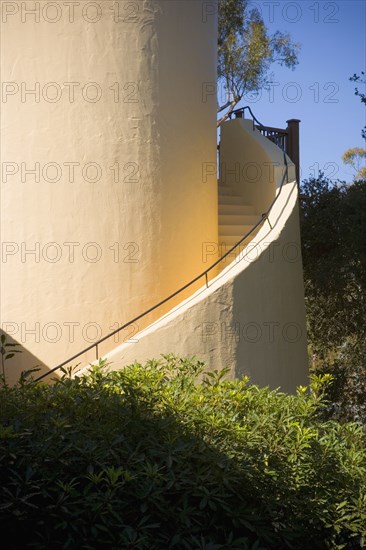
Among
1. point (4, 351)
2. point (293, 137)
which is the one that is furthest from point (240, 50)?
point (4, 351)

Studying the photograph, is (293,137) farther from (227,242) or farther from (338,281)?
(227,242)

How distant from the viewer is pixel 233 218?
13.5 m

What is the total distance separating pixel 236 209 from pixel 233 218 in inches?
17.8

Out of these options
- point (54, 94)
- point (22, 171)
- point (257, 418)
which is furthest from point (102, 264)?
point (257, 418)

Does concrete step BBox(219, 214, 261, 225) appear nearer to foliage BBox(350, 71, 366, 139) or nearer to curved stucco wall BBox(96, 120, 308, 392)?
curved stucco wall BBox(96, 120, 308, 392)

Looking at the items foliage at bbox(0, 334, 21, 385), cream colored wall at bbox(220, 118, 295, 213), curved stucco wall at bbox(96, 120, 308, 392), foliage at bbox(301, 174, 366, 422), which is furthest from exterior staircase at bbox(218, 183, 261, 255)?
foliage at bbox(0, 334, 21, 385)

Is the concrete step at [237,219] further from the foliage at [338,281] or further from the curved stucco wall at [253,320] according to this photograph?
the foliage at [338,281]

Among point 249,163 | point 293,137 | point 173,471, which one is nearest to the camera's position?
point 173,471

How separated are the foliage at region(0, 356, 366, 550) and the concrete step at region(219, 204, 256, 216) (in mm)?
7384

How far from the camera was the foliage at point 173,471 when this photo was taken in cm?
468

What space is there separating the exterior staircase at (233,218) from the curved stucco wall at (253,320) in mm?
1219

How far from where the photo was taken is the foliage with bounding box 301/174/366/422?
14695mm

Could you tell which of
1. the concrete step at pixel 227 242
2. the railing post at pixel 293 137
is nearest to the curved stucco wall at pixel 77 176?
the concrete step at pixel 227 242

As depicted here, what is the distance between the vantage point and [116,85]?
1109cm
